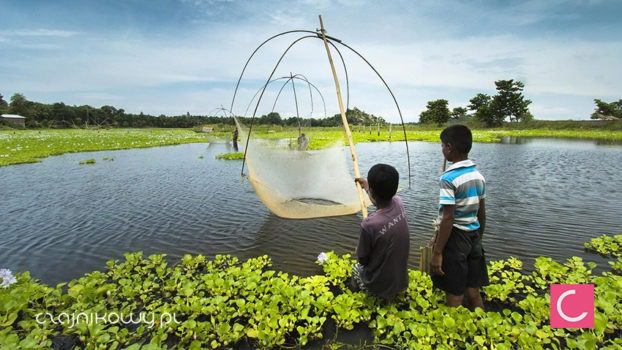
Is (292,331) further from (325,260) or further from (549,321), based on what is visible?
(549,321)

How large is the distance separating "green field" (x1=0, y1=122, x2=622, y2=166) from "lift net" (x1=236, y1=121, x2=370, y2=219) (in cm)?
74

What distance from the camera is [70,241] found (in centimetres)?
584

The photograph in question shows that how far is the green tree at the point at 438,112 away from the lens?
2469 inches

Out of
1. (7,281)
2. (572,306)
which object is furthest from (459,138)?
(7,281)

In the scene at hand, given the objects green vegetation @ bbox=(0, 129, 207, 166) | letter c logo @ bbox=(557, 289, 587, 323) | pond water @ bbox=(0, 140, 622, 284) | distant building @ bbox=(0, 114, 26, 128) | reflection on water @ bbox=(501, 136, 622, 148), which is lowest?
pond water @ bbox=(0, 140, 622, 284)

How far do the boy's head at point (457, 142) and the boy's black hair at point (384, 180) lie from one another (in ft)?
1.66

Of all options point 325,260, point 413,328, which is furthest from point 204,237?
point 413,328

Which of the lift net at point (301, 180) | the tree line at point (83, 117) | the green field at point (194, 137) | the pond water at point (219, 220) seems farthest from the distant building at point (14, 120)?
the lift net at point (301, 180)

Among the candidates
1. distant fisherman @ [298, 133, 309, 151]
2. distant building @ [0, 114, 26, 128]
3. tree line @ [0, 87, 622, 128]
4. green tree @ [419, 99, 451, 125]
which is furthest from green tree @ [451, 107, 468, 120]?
distant building @ [0, 114, 26, 128]

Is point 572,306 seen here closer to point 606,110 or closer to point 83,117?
point 606,110

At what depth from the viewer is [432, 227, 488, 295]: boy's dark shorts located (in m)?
2.86

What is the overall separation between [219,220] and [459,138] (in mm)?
5510

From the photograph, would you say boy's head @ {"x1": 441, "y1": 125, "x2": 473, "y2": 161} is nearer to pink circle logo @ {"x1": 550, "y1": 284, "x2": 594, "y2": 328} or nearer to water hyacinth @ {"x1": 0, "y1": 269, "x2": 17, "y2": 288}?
pink circle logo @ {"x1": 550, "y1": 284, "x2": 594, "y2": 328}

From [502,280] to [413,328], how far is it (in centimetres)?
194
